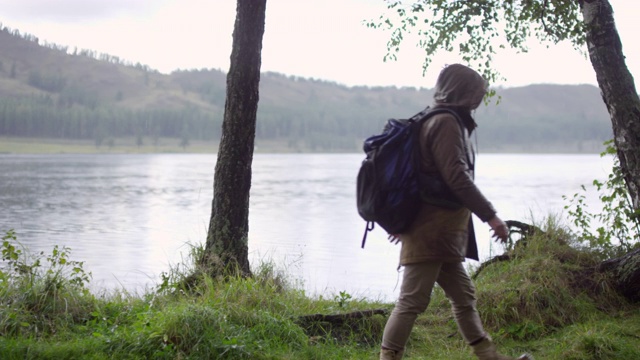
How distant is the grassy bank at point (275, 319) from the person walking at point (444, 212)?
1113 millimetres

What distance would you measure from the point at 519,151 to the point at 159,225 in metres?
183

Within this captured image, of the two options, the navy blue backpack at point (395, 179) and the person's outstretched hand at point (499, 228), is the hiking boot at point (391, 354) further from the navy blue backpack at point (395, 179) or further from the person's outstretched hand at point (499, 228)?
the person's outstretched hand at point (499, 228)

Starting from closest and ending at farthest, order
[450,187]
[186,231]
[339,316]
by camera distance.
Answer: [450,187] → [339,316] → [186,231]

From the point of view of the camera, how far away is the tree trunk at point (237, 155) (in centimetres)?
686

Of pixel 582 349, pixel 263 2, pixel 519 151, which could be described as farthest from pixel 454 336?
pixel 519 151

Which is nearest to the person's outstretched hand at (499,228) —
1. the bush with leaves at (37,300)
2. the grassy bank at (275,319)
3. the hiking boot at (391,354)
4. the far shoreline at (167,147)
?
the hiking boot at (391,354)

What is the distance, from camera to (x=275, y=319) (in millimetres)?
5305

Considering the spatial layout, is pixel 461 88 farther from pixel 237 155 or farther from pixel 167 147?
pixel 167 147

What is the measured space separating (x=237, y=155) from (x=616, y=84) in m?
3.79

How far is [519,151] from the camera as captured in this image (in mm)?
194875

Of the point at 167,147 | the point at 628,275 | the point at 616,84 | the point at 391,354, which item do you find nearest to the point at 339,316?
the point at 391,354

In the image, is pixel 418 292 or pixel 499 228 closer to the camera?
pixel 499 228

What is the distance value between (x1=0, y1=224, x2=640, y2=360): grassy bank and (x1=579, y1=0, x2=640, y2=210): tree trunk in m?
1.06

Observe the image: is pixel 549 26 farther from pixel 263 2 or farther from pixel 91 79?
pixel 91 79
